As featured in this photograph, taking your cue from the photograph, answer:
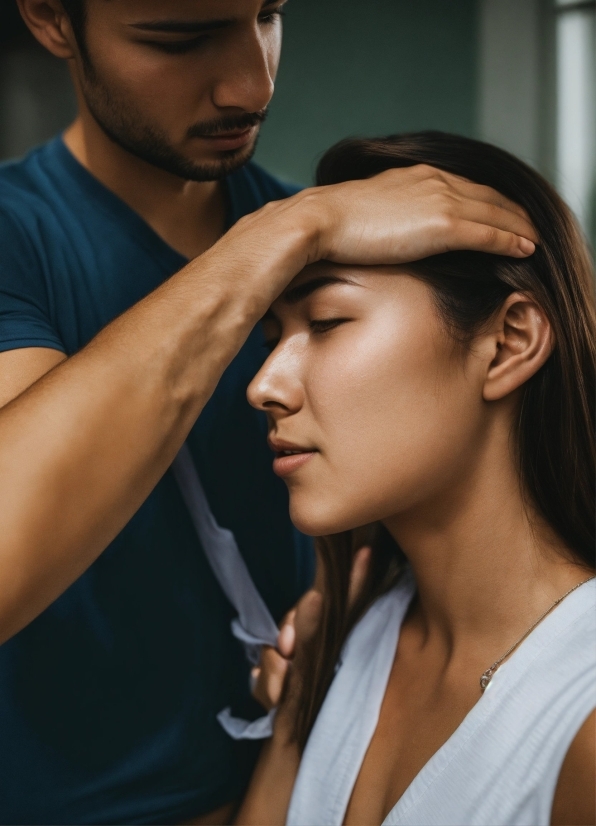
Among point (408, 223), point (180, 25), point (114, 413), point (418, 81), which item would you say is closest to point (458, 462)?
point (408, 223)

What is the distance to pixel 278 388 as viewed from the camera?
1036 mm

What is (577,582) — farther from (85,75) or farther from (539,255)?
(85,75)

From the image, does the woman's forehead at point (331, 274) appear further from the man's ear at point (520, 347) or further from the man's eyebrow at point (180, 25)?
the man's eyebrow at point (180, 25)

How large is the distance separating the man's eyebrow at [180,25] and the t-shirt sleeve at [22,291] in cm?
31

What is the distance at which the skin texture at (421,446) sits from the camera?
995 mm

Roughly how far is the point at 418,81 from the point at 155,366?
1.11m

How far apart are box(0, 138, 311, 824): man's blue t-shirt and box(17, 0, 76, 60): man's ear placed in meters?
0.14

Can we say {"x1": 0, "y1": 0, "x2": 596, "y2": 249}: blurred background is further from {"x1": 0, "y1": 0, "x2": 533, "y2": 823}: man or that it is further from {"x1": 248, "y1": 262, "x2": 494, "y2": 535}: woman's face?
{"x1": 248, "y1": 262, "x2": 494, "y2": 535}: woman's face

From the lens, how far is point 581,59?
159cm

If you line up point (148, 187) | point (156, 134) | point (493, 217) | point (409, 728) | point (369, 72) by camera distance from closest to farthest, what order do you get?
point (493, 217) < point (409, 728) < point (156, 134) < point (148, 187) < point (369, 72)

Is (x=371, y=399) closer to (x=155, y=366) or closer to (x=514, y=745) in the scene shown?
(x=155, y=366)

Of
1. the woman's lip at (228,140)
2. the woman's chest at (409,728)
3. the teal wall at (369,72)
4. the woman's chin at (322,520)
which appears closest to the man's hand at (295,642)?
the woman's chest at (409,728)

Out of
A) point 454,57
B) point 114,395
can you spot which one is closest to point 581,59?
point 454,57

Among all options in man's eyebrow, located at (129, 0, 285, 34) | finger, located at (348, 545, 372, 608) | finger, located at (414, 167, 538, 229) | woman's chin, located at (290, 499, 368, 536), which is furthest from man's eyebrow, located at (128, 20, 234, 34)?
finger, located at (348, 545, 372, 608)
